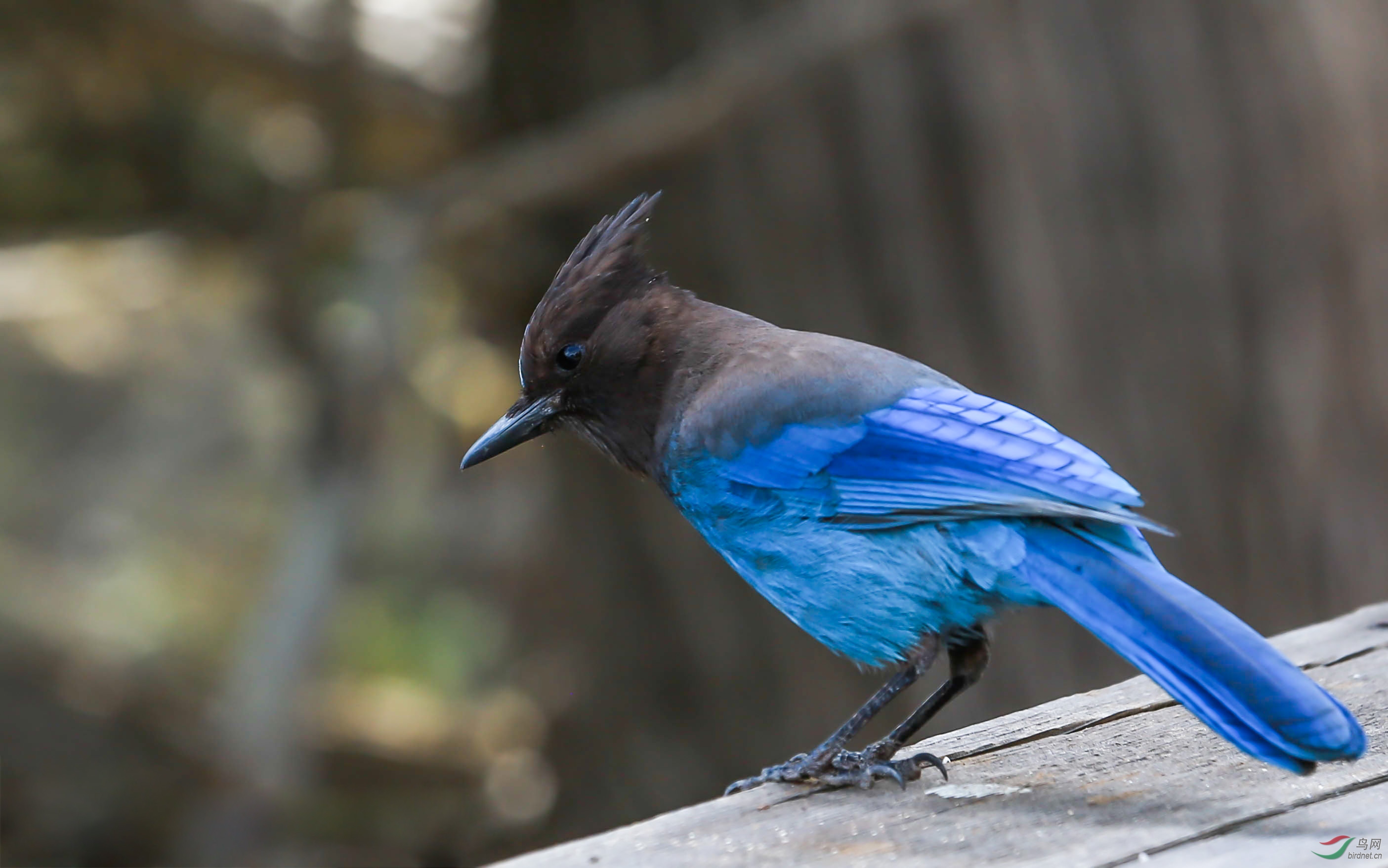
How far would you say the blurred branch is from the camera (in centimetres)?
461

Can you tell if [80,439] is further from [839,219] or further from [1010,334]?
[1010,334]

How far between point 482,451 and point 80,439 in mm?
4838

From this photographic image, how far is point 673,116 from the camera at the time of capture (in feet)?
15.4

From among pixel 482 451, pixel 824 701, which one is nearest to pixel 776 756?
pixel 824 701

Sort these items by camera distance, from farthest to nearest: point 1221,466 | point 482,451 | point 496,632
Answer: point 496,632 → point 1221,466 → point 482,451

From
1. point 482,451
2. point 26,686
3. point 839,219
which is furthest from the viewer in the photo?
point 26,686

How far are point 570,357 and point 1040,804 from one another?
1269 mm

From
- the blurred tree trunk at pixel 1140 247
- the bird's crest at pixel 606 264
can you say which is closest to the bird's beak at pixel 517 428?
the bird's crest at pixel 606 264

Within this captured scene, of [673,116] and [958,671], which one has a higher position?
[673,116]

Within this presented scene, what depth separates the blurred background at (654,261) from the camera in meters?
4.63

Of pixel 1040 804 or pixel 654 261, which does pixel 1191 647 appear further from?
pixel 654 261

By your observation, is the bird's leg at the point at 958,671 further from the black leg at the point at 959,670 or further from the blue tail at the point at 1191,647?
the blue tail at the point at 1191,647

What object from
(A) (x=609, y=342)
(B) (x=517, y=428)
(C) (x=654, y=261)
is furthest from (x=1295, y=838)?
(C) (x=654, y=261)

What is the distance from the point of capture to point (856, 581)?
230 cm
